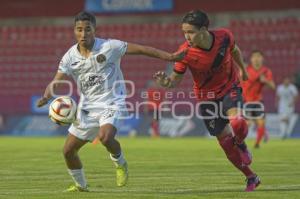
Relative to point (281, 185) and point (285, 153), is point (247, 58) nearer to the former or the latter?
point (285, 153)

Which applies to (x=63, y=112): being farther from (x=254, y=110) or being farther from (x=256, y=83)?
(x=256, y=83)

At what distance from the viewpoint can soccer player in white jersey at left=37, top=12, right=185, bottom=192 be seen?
10250 mm

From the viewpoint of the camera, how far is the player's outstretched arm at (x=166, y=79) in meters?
9.84

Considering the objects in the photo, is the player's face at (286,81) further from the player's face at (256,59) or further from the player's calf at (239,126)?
the player's calf at (239,126)

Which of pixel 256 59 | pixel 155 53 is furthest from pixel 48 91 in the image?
pixel 256 59

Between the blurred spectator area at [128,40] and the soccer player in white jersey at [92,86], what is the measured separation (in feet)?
75.5

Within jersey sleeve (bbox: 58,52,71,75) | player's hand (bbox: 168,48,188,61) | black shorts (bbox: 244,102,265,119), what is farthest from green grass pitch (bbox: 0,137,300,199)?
black shorts (bbox: 244,102,265,119)

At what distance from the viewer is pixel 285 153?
19359 millimetres

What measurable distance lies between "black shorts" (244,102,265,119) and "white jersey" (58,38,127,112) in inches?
469

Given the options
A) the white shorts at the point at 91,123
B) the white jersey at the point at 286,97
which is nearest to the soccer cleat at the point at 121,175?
the white shorts at the point at 91,123

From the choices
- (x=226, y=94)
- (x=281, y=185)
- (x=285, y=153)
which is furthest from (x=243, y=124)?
(x=285, y=153)

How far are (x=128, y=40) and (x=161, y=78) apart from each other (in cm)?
2755

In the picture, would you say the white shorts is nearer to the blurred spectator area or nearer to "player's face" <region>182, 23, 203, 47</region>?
"player's face" <region>182, 23, 203, 47</region>

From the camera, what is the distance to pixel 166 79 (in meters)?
10.1
